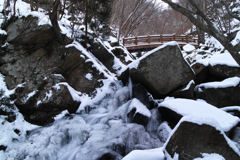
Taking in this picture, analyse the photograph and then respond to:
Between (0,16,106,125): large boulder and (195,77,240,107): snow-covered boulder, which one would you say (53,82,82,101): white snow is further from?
(195,77,240,107): snow-covered boulder

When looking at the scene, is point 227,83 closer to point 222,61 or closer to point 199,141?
point 222,61

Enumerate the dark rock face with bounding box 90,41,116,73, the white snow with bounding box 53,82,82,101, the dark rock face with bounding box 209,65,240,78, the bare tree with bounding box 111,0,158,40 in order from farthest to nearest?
the bare tree with bounding box 111,0,158,40, the dark rock face with bounding box 90,41,116,73, the dark rock face with bounding box 209,65,240,78, the white snow with bounding box 53,82,82,101

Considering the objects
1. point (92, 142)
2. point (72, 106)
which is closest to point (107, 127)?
point (92, 142)

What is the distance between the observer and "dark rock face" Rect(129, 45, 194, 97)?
5324 millimetres

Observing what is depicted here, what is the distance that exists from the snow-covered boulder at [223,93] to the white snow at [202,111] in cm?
137

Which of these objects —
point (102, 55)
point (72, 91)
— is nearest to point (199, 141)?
point (72, 91)

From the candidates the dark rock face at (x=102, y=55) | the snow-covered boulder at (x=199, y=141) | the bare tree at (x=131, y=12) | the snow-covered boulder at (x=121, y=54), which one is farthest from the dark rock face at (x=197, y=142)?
the bare tree at (x=131, y=12)

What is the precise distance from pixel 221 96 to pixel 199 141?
3.87 meters

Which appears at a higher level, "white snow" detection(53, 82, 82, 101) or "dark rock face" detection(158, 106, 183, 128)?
"white snow" detection(53, 82, 82, 101)

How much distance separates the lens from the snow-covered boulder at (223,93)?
17.1 ft

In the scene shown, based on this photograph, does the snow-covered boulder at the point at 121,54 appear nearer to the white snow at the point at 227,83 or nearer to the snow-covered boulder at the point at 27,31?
the snow-covered boulder at the point at 27,31

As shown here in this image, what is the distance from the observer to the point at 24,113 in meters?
5.16

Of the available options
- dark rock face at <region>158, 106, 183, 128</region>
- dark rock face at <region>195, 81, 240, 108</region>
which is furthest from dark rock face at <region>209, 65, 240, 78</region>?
dark rock face at <region>158, 106, 183, 128</region>

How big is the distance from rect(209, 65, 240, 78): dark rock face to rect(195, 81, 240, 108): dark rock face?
59cm
